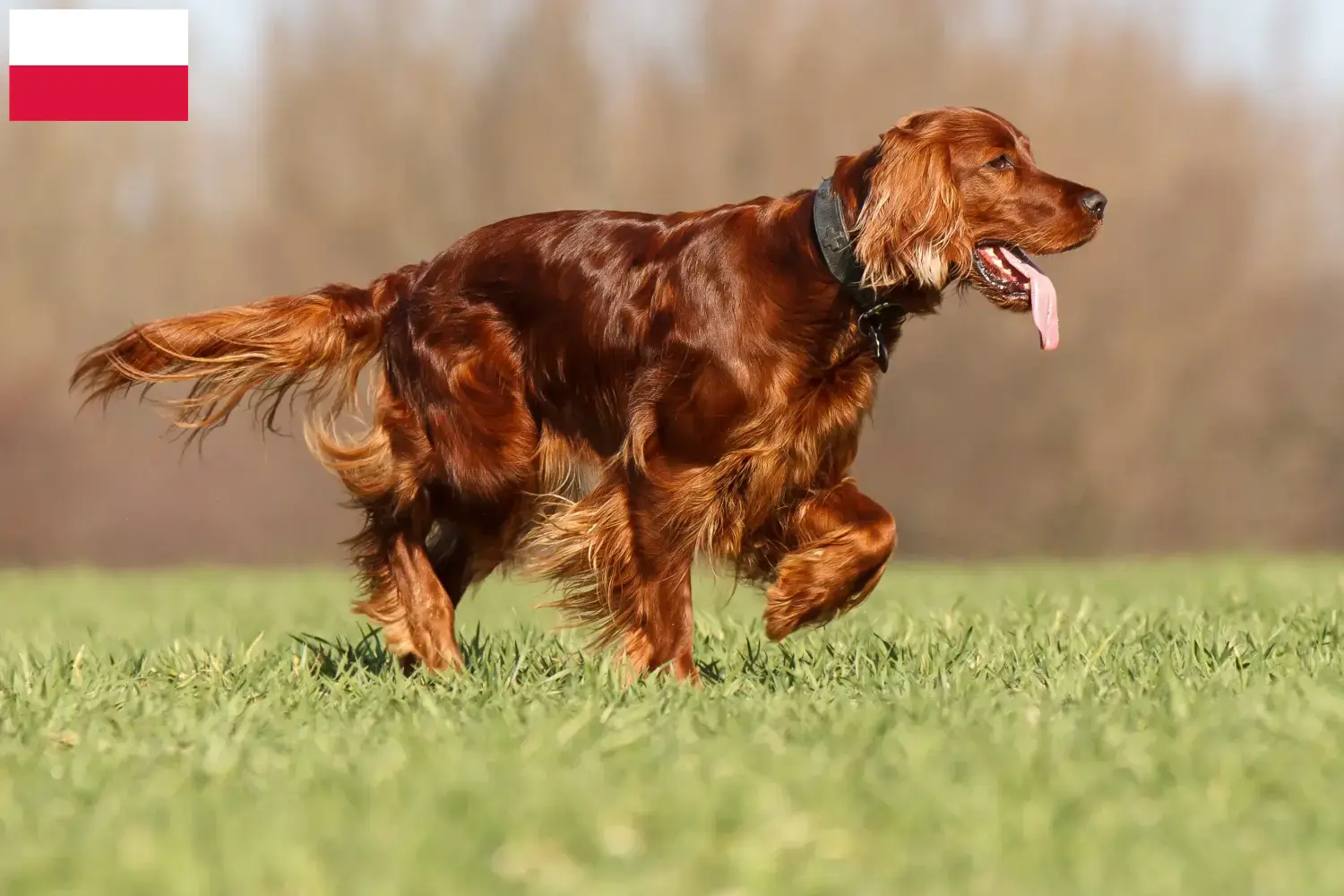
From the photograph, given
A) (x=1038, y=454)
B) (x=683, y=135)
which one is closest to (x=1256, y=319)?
(x=1038, y=454)

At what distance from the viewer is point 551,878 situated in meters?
2.04

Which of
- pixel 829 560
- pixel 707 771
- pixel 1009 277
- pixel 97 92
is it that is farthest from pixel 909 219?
pixel 97 92

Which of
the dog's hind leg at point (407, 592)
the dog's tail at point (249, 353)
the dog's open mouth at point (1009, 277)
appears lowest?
the dog's hind leg at point (407, 592)

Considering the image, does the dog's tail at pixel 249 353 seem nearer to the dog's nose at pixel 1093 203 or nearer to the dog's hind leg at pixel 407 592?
the dog's hind leg at pixel 407 592

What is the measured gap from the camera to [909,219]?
12.3ft

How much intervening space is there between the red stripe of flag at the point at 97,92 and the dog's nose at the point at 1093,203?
6600 mm

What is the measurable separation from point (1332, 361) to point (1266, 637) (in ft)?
40.6

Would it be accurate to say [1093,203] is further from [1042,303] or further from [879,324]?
[879,324]

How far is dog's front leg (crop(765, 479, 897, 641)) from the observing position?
407 cm

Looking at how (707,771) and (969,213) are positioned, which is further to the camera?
(969,213)

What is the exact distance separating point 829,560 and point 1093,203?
108 cm

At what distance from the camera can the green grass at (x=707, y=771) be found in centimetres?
208

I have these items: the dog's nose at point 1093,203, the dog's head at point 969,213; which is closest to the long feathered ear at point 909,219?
the dog's head at point 969,213

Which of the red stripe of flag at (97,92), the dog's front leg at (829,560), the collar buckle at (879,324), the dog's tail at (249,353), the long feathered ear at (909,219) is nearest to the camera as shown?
the long feathered ear at (909,219)
